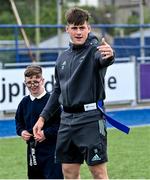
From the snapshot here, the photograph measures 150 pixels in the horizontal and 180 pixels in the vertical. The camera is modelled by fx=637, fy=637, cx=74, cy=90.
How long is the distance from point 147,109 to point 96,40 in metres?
11.7

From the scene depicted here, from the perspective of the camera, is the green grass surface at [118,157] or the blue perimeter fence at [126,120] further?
the blue perimeter fence at [126,120]

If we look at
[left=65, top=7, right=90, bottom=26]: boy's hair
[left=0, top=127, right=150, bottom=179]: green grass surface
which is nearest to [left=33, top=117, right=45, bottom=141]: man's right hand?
[left=65, top=7, right=90, bottom=26]: boy's hair

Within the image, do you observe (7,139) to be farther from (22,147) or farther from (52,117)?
(52,117)

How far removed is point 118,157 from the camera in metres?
9.65

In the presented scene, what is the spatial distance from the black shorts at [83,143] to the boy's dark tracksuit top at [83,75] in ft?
0.68

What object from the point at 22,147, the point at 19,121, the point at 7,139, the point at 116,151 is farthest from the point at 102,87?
the point at 7,139

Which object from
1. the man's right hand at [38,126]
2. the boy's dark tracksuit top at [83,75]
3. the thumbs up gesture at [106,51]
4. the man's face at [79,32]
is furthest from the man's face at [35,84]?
the thumbs up gesture at [106,51]

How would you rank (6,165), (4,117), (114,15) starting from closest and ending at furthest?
(6,165)
(4,117)
(114,15)

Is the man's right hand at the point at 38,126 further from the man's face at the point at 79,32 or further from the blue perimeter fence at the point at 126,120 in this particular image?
the blue perimeter fence at the point at 126,120

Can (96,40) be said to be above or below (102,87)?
above

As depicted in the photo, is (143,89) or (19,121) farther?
(143,89)

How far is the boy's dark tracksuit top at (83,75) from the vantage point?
540cm

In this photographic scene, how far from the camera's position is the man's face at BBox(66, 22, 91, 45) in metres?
5.40

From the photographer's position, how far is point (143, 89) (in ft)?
59.2
